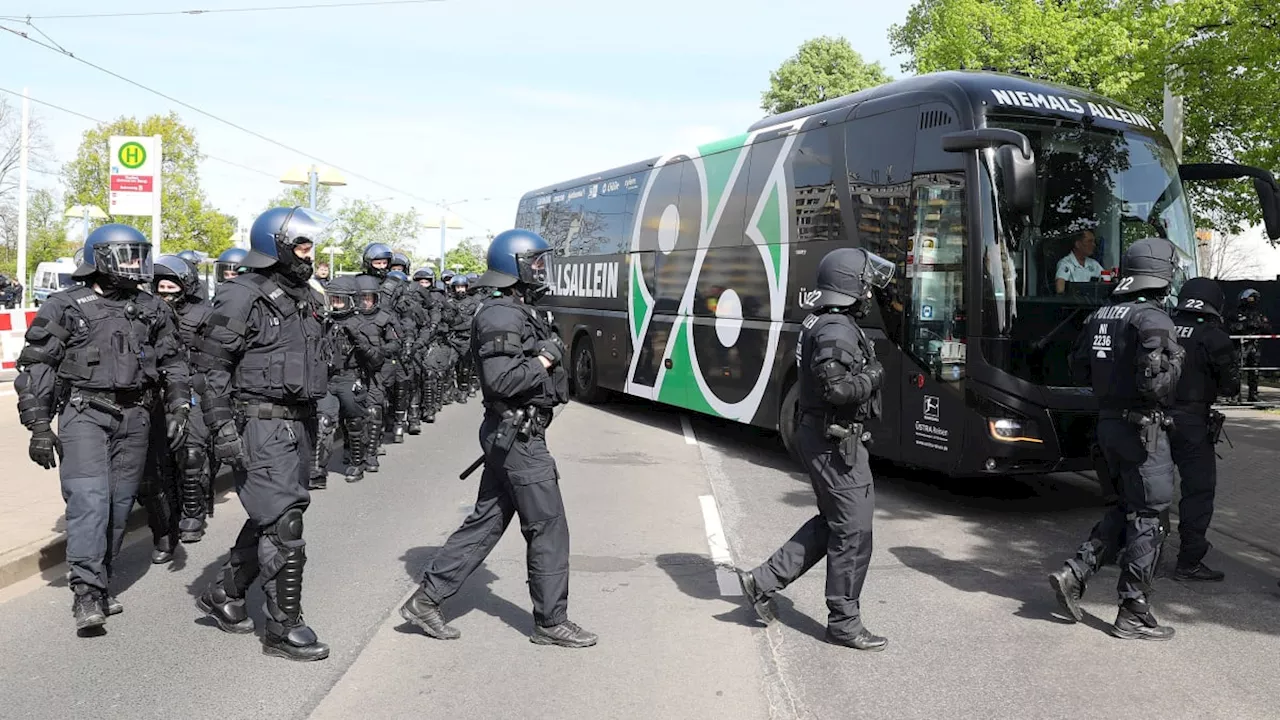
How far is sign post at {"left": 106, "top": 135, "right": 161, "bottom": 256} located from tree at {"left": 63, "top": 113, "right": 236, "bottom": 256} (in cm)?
2642

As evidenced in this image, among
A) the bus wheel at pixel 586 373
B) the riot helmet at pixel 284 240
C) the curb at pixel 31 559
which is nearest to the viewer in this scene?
the riot helmet at pixel 284 240

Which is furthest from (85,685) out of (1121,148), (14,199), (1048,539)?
(14,199)

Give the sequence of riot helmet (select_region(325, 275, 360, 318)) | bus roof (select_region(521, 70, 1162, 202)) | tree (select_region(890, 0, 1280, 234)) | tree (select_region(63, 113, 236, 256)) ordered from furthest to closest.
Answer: tree (select_region(63, 113, 236, 256)), tree (select_region(890, 0, 1280, 234)), riot helmet (select_region(325, 275, 360, 318)), bus roof (select_region(521, 70, 1162, 202))

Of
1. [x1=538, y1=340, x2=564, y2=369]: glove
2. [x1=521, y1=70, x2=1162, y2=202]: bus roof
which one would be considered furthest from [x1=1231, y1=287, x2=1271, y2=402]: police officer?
[x1=538, y1=340, x2=564, y2=369]: glove

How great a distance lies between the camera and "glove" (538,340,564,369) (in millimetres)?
5031

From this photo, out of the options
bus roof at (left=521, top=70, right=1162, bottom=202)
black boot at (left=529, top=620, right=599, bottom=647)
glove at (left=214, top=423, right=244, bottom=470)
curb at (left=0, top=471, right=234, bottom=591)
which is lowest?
curb at (left=0, top=471, right=234, bottom=591)

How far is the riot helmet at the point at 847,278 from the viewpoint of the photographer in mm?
5223

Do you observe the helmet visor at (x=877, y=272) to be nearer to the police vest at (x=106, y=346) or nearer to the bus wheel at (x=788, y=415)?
the police vest at (x=106, y=346)

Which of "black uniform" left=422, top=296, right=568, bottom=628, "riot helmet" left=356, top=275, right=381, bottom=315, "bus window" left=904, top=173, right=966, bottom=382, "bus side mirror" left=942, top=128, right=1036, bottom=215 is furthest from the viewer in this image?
"riot helmet" left=356, top=275, right=381, bottom=315

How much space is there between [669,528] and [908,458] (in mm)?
2184

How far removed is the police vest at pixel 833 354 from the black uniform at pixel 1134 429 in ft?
4.52

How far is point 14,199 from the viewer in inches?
1986

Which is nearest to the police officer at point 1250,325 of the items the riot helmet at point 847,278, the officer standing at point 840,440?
the riot helmet at point 847,278

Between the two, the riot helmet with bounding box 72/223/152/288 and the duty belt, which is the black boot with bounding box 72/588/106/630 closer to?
the duty belt
